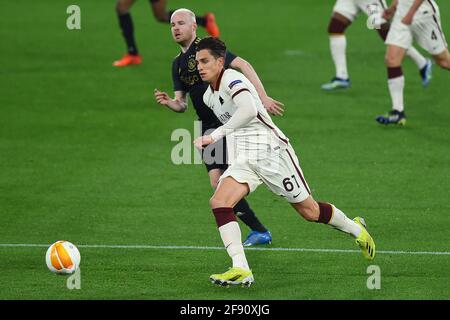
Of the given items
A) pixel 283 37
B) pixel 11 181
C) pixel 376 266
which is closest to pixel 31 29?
pixel 283 37

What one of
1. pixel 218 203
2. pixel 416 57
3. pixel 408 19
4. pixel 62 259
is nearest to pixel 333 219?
pixel 218 203

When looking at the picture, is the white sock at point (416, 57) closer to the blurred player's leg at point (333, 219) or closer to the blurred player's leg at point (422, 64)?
the blurred player's leg at point (422, 64)

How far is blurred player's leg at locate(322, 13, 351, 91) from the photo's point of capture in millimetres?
17781

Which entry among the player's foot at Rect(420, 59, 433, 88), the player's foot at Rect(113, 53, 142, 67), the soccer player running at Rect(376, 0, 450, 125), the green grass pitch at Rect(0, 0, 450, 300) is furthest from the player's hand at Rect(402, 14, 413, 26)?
the player's foot at Rect(113, 53, 142, 67)

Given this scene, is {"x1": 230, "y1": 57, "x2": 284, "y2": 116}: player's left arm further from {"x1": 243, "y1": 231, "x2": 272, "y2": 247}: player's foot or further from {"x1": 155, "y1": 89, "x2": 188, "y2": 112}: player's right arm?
{"x1": 243, "y1": 231, "x2": 272, "y2": 247}: player's foot

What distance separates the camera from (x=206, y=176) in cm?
1389

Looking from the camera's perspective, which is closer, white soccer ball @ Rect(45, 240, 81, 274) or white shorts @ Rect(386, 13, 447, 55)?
white soccer ball @ Rect(45, 240, 81, 274)

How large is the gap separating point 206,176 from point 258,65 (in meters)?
6.06

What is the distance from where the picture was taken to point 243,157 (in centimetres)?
956

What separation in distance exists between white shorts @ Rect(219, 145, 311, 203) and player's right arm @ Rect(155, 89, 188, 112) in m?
1.04

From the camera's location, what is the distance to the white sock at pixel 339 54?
17.8 m

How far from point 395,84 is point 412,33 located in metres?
0.76

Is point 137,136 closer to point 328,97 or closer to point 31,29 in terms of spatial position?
point 328,97

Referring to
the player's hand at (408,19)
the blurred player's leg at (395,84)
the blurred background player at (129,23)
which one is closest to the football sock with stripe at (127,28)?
the blurred background player at (129,23)
